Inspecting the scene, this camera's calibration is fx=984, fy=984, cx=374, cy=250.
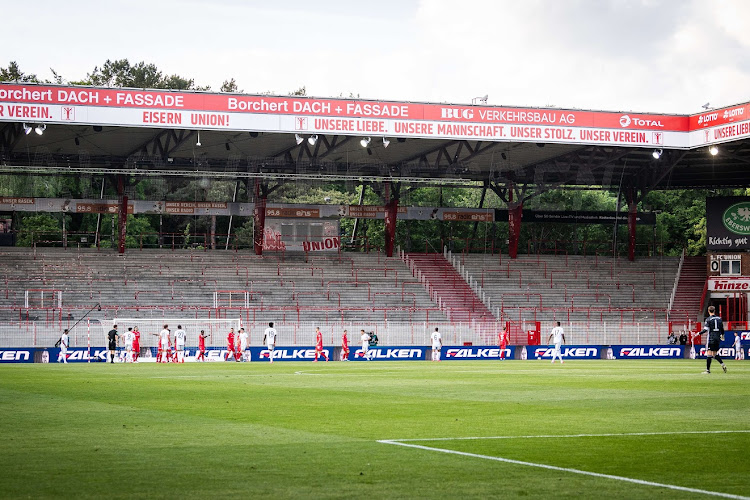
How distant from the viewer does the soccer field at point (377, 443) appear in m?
8.70

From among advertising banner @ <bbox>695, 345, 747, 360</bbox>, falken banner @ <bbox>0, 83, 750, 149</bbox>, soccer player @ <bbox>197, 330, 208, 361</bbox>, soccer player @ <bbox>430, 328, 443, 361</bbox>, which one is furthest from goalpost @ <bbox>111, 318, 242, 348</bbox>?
advertising banner @ <bbox>695, 345, 747, 360</bbox>

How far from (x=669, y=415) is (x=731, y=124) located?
39237 millimetres

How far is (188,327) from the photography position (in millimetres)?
49156

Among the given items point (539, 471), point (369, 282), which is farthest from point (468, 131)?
point (539, 471)

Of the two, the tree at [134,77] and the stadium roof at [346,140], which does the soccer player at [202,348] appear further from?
the tree at [134,77]

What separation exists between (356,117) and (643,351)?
1923cm

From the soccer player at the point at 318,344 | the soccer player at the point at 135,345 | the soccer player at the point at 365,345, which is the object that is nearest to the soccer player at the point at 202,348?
the soccer player at the point at 135,345

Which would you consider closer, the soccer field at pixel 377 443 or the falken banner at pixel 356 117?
the soccer field at pixel 377 443

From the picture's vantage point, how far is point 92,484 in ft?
28.9

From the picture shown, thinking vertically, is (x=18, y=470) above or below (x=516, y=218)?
below

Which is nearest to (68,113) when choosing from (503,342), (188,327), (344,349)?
(188,327)

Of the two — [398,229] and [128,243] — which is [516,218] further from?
[128,243]

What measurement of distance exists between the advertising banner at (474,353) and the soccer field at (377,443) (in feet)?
89.2

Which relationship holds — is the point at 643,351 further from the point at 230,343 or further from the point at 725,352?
the point at 230,343
